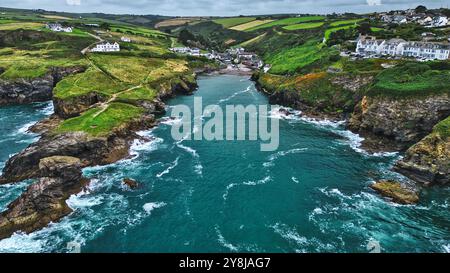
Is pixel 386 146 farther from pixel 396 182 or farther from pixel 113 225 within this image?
pixel 113 225

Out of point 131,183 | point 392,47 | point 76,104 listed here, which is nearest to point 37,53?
point 76,104

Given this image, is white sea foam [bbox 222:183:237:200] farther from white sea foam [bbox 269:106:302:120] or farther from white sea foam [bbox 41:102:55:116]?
white sea foam [bbox 41:102:55:116]

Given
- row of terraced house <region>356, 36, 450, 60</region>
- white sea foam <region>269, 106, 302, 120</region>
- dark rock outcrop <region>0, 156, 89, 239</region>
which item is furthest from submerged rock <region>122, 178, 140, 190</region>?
row of terraced house <region>356, 36, 450, 60</region>

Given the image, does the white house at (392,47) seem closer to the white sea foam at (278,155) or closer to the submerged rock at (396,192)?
the white sea foam at (278,155)

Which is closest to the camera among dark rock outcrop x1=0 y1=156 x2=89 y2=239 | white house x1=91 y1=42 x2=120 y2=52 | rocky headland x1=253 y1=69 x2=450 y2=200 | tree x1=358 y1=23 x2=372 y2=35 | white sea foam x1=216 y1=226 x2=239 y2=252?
white sea foam x1=216 y1=226 x2=239 y2=252

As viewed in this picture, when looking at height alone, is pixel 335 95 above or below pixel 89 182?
above

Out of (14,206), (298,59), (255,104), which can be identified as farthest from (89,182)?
(298,59)
